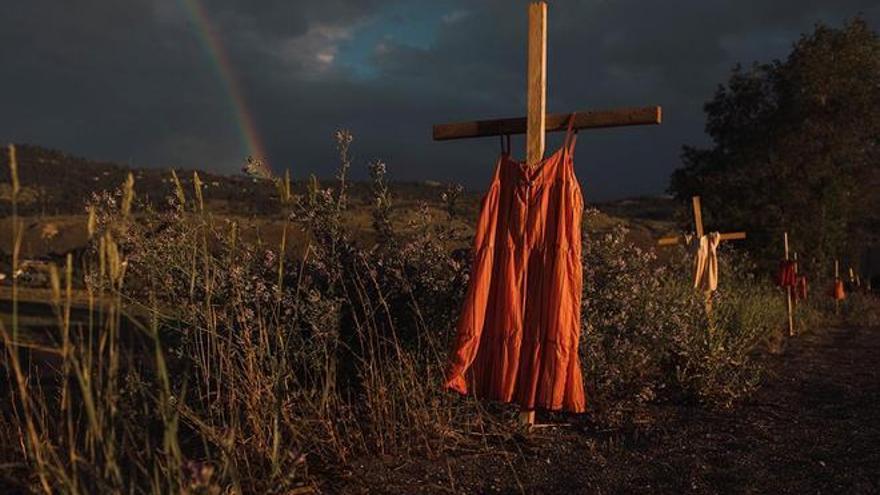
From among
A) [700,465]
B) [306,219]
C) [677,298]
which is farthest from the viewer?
[677,298]

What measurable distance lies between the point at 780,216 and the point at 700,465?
14248mm

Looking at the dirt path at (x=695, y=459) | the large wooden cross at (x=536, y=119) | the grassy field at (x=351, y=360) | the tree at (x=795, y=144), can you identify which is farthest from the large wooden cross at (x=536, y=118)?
the tree at (x=795, y=144)

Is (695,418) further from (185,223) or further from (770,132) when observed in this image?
(770,132)

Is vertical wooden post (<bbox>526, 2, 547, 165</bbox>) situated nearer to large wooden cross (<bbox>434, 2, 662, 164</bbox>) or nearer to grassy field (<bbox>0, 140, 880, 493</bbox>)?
large wooden cross (<bbox>434, 2, 662, 164</bbox>)

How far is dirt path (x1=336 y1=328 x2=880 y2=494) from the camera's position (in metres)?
4.46

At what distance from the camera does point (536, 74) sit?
557 centimetres

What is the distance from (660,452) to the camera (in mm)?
5234

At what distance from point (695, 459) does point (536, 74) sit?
263cm

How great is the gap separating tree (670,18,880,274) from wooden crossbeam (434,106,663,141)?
1338cm

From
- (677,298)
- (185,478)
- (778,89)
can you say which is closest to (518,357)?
(185,478)

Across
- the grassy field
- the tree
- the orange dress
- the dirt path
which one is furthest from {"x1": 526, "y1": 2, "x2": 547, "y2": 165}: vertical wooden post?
the tree

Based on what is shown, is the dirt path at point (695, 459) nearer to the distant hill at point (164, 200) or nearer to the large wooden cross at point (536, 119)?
the large wooden cross at point (536, 119)

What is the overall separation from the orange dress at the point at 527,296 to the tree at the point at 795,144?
1377 cm

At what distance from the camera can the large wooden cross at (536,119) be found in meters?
5.38
